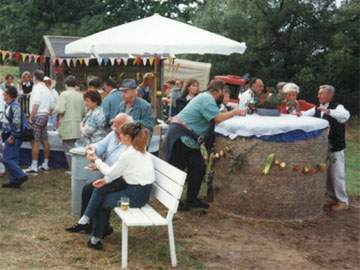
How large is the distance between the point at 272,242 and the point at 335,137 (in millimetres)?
2091

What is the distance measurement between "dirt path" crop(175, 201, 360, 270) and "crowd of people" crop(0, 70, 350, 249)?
2.12 feet

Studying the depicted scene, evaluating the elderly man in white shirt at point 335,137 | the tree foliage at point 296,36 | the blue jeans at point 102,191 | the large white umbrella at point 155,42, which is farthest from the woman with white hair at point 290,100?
the tree foliage at point 296,36

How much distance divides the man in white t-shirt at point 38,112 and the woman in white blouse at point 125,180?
3.74 m

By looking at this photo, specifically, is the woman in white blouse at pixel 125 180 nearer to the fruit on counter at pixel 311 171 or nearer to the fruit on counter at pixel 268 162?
the fruit on counter at pixel 268 162

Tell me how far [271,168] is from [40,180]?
3770 mm

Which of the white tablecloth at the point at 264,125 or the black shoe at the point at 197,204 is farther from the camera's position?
the black shoe at the point at 197,204

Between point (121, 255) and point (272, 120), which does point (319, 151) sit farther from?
point (121, 255)

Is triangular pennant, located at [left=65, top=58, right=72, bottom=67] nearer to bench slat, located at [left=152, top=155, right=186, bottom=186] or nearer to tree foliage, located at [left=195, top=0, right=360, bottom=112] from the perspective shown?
tree foliage, located at [left=195, top=0, right=360, bottom=112]

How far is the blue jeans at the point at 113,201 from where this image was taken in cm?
507

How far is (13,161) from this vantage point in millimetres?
7730

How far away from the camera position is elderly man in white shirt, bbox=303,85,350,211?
713 cm

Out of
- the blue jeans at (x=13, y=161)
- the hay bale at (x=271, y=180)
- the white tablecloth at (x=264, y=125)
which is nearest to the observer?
the white tablecloth at (x=264, y=125)

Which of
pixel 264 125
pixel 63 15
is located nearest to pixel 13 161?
pixel 264 125

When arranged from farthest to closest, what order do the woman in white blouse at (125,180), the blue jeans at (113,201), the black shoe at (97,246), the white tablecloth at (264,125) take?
the white tablecloth at (264,125) → the black shoe at (97,246) → the blue jeans at (113,201) → the woman in white blouse at (125,180)
